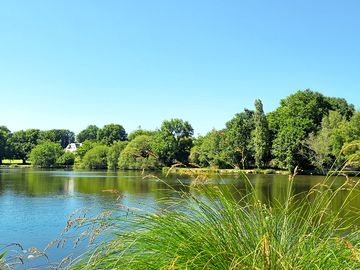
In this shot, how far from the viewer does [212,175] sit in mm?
2369

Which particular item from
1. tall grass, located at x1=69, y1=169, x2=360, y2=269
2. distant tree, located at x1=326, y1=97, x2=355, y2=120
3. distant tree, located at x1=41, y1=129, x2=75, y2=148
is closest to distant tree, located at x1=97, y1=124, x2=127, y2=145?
distant tree, located at x1=41, y1=129, x2=75, y2=148

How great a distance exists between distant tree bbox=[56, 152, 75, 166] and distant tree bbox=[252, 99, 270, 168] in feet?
163

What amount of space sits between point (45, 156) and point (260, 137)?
52.5 m

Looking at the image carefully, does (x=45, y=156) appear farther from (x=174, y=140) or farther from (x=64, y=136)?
(x=64, y=136)

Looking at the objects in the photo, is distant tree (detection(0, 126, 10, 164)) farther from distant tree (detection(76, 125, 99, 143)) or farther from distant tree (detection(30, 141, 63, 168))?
distant tree (detection(76, 125, 99, 143))

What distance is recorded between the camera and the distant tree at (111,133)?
4257 inches

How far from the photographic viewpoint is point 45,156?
89375 mm

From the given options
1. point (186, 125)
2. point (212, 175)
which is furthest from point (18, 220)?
point (186, 125)

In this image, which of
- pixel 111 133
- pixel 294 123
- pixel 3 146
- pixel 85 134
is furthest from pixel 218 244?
pixel 85 134

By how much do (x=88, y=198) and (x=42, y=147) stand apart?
70402 mm

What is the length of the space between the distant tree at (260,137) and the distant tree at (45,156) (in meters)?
50.6

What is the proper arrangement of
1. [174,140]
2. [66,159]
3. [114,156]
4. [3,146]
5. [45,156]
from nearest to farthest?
[174,140], [114,156], [45,156], [66,159], [3,146]

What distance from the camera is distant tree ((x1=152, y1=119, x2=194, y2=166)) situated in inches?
2835

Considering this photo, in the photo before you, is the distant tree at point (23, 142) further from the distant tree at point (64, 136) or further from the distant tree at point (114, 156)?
the distant tree at point (114, 156)
